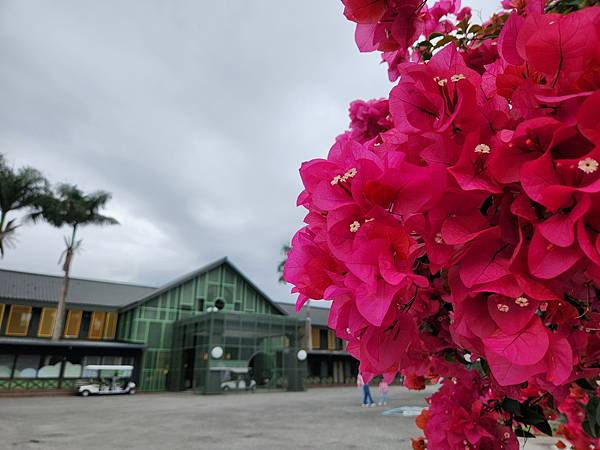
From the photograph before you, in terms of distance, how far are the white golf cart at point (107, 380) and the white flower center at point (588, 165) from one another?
27986mm

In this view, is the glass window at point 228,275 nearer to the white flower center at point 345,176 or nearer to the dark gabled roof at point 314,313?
the dark gabled roof at point 314,313

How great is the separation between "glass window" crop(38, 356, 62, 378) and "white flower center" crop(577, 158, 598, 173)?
3027cm

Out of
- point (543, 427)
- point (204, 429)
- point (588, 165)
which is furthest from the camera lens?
point (204, 429)

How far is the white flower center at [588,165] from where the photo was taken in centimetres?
53

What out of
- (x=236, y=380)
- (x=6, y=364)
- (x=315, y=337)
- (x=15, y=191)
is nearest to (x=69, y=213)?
(x=15, y=191)

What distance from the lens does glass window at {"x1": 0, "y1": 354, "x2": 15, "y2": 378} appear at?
78.6 ft

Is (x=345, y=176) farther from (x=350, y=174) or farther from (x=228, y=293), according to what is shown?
(x=228, y=293)

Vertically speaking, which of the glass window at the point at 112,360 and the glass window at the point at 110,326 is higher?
the glass window at the point at 110,326

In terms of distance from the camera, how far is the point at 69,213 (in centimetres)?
2945

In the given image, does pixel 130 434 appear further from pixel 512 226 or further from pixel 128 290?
pixel 128 290

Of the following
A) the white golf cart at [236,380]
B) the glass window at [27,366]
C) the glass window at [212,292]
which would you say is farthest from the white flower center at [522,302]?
the glass window at [212,292]

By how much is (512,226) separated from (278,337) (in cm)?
2836

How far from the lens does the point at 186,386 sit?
28.6 metres

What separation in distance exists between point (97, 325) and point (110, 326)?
881 mm
